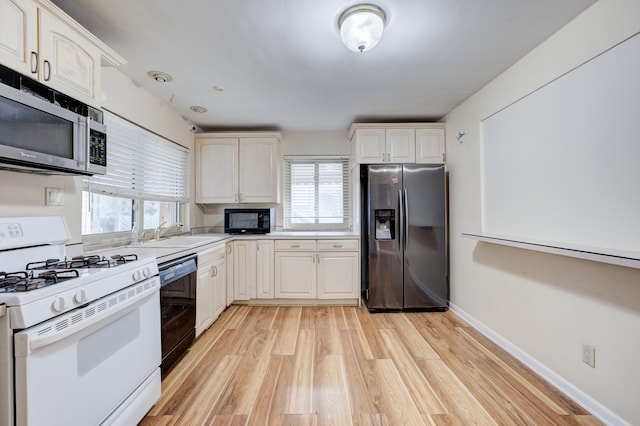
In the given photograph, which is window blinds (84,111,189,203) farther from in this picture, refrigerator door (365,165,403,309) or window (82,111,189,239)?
refrigerator door (365,165,403,309)

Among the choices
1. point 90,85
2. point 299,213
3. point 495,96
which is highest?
point 495,96

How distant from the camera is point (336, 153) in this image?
13.0 ft

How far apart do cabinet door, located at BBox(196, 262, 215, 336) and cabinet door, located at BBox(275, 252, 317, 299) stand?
2.74ft

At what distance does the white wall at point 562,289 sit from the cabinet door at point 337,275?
4.10ft

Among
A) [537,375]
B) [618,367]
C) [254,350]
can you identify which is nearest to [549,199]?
[618,367]

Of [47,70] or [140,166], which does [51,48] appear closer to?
[47,70]

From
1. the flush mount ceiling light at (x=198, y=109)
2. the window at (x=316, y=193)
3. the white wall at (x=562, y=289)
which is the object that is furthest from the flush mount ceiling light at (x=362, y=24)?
the window at (x=316, y=193)

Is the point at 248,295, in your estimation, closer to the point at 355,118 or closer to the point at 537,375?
the point at 355,118

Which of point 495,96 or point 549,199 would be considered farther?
point 495,96

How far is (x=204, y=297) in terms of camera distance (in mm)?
2520

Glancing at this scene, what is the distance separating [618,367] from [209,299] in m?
2.93

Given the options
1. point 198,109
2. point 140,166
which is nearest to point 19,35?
point 140,166

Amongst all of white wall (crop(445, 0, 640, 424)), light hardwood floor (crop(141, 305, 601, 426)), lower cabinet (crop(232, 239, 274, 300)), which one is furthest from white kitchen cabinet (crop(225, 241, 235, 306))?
white wall (crop(445, 0, 640, 424))

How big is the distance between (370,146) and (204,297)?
247 centimetres
